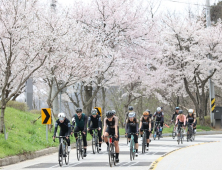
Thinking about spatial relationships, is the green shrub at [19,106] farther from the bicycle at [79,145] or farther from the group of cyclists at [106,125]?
the bicycle at [79,145]

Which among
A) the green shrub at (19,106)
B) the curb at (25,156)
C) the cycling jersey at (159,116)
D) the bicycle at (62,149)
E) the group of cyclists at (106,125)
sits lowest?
the curb at (25,156)

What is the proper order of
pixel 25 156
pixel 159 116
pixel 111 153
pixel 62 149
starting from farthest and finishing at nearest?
1. pixel 159 116
2. pixel 25 156
3. pixel 62 149
4. pixel 111 153

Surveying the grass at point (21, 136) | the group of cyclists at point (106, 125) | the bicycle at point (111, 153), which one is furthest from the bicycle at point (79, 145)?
the bicycle at point (111, 153)

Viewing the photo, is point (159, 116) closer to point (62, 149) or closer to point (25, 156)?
point (25, 156)

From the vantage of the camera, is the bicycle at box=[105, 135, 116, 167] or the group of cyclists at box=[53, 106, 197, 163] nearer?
the bicycle at box=[105, 135, 116, 167]

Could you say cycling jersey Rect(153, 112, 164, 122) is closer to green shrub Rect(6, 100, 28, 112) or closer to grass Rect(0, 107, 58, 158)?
grass Rect(0, 107, 58, 158)

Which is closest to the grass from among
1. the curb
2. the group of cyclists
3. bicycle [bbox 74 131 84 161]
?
the curb

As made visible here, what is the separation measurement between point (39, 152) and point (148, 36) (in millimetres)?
17416

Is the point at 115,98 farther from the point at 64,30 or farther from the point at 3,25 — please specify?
the point at 3,25

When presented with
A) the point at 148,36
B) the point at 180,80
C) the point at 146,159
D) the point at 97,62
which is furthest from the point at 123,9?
the point at 146,159

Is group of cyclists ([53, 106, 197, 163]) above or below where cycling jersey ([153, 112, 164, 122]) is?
below

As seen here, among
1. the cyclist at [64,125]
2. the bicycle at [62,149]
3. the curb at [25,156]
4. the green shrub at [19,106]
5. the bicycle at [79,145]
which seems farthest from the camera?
the green shrub at [19,106]

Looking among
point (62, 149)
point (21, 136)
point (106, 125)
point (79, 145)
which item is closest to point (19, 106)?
point (21, 136)

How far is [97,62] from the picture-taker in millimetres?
26469
